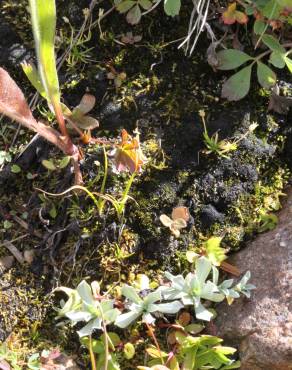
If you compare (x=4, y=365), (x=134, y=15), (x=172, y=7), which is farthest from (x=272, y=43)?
(x=4, y=365)

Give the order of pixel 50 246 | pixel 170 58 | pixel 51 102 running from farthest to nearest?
pixel 170 58, pixel 50 246, pixel 51 102

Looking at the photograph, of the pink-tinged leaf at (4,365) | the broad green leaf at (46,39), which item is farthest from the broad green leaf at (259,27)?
the pink-tinged leaf at (4,365)

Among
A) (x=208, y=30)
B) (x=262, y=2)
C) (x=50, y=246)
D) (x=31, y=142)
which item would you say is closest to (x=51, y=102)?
(x=31, y=142)

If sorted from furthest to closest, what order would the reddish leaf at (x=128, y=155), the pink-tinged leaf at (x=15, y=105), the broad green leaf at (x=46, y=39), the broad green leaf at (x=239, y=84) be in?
the broad green leaf at (x=239, y=84), the reddish leaf at (x=128, y=155), the pink-tinged leaf at (x=15, y=105), the broad green leaf at (x=46, y=39)

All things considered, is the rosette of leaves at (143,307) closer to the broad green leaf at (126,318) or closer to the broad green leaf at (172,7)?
the broad green leaf at (126,318)

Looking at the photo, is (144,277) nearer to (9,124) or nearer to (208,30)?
(9,124)

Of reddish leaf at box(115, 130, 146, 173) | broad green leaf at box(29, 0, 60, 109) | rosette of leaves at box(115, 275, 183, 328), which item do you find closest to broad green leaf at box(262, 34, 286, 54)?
reddish leaf at box(115, 130, 146, 173)
